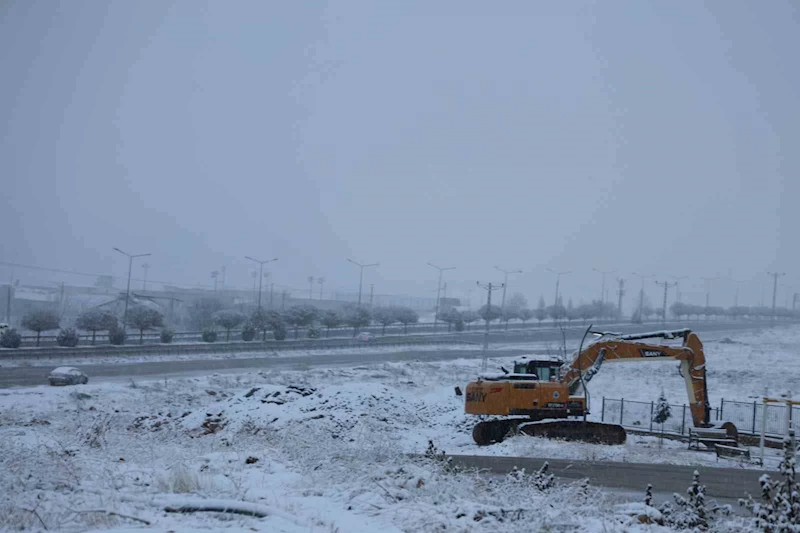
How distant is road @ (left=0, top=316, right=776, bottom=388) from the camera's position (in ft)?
145

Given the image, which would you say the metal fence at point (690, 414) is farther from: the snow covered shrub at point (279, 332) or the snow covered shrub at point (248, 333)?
the snow covered shrub at point (279, 332)

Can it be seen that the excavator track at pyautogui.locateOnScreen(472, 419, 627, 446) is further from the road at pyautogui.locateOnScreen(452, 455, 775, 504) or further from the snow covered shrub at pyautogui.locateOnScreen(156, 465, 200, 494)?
the snow covered shrub at pyautogui.locateOnScreen(156, 465, 200, 494)

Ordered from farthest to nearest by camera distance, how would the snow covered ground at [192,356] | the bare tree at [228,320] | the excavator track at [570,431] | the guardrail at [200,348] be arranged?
the bare tree at [228,320], the guardrail at [200,348], the snow covered ground at [192,356], the excavator track at [570,431]

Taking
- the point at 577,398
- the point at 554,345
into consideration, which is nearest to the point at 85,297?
the point at 554,345

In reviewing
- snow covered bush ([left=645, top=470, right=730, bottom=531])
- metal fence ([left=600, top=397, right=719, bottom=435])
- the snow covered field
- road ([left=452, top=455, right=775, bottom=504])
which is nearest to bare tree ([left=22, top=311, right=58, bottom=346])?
the snow covered field

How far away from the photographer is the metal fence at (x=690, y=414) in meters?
29.6

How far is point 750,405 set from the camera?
3084cm

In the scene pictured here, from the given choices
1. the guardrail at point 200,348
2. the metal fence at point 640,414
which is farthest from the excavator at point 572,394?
the guardrail at point 200,348

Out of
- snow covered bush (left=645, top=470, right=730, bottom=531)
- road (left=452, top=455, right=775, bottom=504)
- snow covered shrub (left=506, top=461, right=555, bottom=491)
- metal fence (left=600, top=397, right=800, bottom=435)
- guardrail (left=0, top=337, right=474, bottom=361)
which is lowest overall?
guardrail (left=0, top=337, right=474, bottom=361)

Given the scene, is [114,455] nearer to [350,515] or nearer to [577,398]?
[350,515]

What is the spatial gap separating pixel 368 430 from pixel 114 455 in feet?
35.2

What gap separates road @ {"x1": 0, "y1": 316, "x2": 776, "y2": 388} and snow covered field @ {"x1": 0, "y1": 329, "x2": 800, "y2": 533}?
13901 mm

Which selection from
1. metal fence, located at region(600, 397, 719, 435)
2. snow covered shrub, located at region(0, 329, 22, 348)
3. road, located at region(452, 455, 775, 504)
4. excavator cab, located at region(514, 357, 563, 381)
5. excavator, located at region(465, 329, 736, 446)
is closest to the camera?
road, located at region(452, 455, 775, 504)

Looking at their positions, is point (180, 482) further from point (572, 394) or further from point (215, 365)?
point (215, 365)
